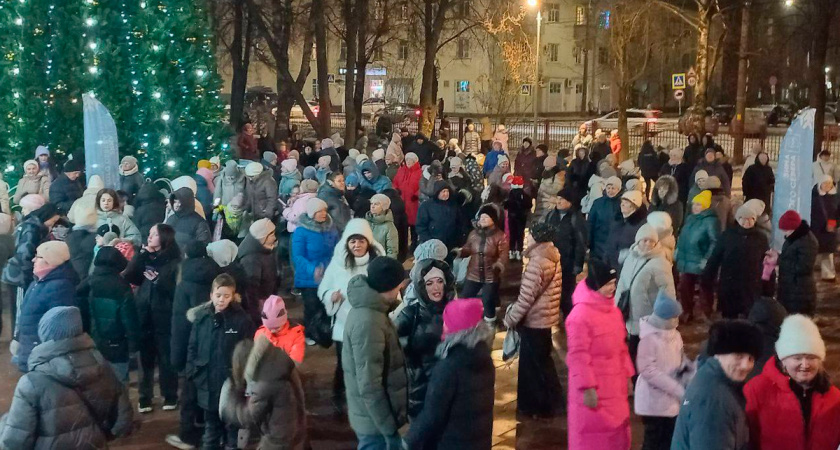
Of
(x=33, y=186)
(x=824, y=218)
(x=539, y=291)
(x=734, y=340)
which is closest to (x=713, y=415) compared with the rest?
(x=734, y=340)

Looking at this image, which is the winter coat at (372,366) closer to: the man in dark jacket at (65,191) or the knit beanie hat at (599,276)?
the knit beanie hat at (599,276)

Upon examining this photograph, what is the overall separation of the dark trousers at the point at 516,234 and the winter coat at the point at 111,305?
7221 millimetres

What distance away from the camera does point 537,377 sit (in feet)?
23.9

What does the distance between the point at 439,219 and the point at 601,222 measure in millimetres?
1875

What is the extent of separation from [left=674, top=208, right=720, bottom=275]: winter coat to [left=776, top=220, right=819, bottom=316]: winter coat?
3.38ft

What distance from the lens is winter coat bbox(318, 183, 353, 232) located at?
10.0m

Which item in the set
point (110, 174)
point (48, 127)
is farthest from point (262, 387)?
point (48, 127)

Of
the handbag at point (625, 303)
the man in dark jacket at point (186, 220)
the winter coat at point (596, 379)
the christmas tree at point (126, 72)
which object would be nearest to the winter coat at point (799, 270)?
the handbag at point (625, 303)

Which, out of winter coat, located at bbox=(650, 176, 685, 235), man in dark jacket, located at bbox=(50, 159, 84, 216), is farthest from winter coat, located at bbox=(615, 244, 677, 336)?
man in dark jacket, located at bbox=(50, 159, 84, 216)

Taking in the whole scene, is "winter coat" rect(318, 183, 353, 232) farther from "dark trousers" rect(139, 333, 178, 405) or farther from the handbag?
the handbag

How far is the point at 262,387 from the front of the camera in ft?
16.2

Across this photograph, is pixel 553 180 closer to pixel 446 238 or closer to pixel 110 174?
pixel 446 238

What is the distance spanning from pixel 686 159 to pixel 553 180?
5394 mm

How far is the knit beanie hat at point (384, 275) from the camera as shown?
16.6 feet
